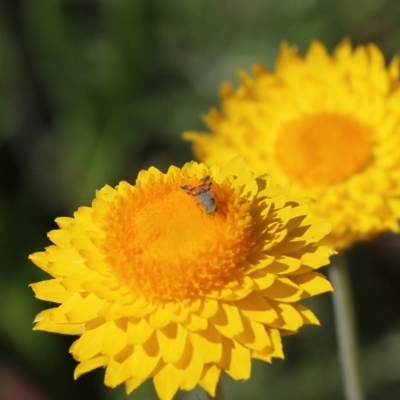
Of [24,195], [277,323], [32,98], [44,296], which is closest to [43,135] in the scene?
[32,98]

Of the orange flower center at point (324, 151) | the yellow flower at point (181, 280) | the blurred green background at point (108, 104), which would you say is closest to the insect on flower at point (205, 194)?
the yellow flower at point (181, 280)

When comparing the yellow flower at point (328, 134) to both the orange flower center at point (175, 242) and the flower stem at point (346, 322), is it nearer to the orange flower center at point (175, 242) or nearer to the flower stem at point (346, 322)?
the flower stem at point (346, 322)

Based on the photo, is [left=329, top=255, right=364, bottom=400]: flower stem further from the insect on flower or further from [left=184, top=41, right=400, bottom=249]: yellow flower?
the insect on flower

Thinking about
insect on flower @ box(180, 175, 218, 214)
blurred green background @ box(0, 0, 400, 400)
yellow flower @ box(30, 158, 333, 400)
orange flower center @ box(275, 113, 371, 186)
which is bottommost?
yellow flower @ box(30, 158, 333, 400)

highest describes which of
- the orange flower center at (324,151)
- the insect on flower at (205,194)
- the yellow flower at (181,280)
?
the orange flower center at (324,151)

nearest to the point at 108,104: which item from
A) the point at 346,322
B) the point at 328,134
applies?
the point at 328,134

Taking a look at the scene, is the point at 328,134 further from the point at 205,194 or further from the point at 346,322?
the point at 205,194

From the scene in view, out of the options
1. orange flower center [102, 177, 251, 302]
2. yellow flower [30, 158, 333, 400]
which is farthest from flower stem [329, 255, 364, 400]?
orange flower center [102, 177, 251, 302]

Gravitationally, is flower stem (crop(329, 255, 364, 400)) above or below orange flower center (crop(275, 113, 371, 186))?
below
